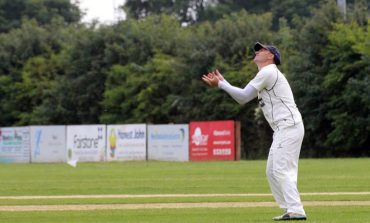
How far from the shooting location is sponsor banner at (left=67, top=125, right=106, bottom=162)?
165ft

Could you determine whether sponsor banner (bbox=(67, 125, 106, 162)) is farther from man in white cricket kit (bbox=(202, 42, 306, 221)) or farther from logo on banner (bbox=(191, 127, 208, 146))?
man in white cricket kit (bbox=(202, 42, 306, 221))

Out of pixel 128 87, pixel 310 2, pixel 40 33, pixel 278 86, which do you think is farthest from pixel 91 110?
pixel 278 86

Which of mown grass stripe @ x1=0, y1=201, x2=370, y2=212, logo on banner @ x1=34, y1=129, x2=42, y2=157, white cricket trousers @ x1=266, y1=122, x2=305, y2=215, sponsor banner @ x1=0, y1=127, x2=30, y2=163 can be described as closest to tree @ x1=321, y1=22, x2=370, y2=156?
logo on banner @ x1=34, y1=129, x2=42, y2=157

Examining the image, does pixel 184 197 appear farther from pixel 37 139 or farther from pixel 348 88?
pixel 37 139

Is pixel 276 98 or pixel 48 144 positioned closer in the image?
pixel 276 98

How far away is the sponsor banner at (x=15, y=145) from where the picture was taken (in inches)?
2056

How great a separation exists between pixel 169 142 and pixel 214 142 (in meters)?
2.46

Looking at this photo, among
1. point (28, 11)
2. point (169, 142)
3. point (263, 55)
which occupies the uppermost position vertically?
point (28, 11)

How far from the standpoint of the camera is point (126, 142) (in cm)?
4978

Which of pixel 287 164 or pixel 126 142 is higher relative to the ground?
pixel 287 164

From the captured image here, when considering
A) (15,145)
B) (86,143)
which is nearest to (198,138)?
(86,143)

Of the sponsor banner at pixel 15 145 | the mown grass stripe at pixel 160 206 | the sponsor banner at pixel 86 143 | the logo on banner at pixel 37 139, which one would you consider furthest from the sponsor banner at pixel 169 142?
the mown grass stripe at pixel 160 206

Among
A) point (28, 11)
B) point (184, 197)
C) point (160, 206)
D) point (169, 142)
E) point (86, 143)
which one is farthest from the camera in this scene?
point (28, 11)

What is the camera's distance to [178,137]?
47.8 m
